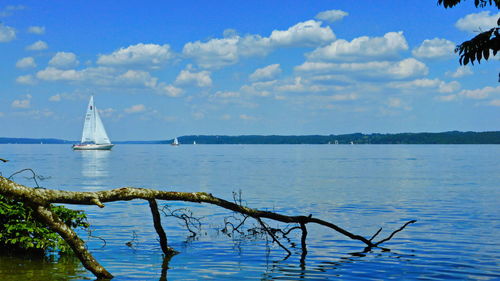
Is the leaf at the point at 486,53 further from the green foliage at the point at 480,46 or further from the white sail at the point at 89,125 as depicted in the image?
the white sail at the point at 89,125

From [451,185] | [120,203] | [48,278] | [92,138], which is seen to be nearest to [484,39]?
[48,278]

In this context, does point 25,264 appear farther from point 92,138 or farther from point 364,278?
point 92,138

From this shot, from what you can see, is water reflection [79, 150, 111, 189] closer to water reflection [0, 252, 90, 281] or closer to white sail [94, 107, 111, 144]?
water reflection [0, 252, 90, 281]

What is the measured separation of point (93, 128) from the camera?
630 feet

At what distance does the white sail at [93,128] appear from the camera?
187500mm

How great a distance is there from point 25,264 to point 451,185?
2046 inches

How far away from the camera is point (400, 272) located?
1895 cm

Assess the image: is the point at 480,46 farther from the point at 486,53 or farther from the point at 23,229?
the point at 23,229

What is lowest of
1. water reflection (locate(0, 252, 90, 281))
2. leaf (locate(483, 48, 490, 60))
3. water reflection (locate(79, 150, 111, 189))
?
water reflection (locate(79, 150, 111, 189))

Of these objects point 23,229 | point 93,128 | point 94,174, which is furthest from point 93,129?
point 23,229

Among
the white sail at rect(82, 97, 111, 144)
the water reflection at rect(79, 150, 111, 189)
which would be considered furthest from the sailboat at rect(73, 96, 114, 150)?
the water reflection at rect(79, 150, 111, 189)

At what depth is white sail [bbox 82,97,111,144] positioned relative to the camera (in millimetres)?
187500

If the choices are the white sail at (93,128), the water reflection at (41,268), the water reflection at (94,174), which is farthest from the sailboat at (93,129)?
the water reflection at (41,268)

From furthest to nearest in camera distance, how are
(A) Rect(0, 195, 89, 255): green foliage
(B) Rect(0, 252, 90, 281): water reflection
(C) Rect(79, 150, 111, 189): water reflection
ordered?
(C) Rect(79, 150, 111, 189): water reflection → (A) Rect(0, 195, 89, 255): green foliage → (B) Rect(0, 252, 90, 281): water reflection
